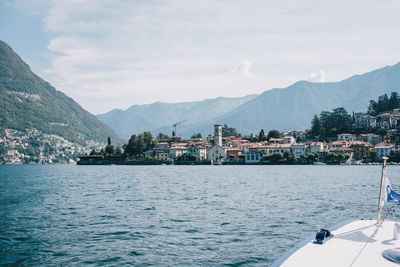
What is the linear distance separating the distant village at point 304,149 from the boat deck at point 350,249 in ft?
414

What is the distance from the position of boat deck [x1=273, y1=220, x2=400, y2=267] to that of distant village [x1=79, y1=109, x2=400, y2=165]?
12634cm

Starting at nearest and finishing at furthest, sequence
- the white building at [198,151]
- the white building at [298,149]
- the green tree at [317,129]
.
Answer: the white building at [298,149] < the green tree at [317,129] < the white building at [198,151]

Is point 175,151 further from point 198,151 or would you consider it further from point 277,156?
point 277,156

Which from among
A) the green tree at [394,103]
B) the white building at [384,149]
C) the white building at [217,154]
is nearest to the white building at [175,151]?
the white building at [217,154]

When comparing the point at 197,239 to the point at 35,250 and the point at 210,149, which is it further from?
the point at 210,149

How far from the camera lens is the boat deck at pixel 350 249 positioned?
9.38m

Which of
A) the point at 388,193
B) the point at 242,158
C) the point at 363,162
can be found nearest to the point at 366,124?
the point at 363,162

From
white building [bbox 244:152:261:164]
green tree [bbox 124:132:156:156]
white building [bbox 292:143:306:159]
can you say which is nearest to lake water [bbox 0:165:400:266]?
white building [bbox 244:152:261:164]

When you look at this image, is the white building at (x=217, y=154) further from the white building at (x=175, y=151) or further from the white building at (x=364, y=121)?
the white building at (x=364, y=121)

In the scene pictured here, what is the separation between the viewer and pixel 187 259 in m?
15.4

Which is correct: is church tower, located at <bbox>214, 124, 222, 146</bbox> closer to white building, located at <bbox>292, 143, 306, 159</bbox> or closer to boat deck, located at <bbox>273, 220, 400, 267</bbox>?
white building, located at <bbox>292, 143, 306, 159</bbox>

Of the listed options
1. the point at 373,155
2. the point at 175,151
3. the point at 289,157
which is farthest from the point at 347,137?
the point at 175,151

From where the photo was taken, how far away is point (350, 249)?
408 inches

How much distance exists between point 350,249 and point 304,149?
482ft
